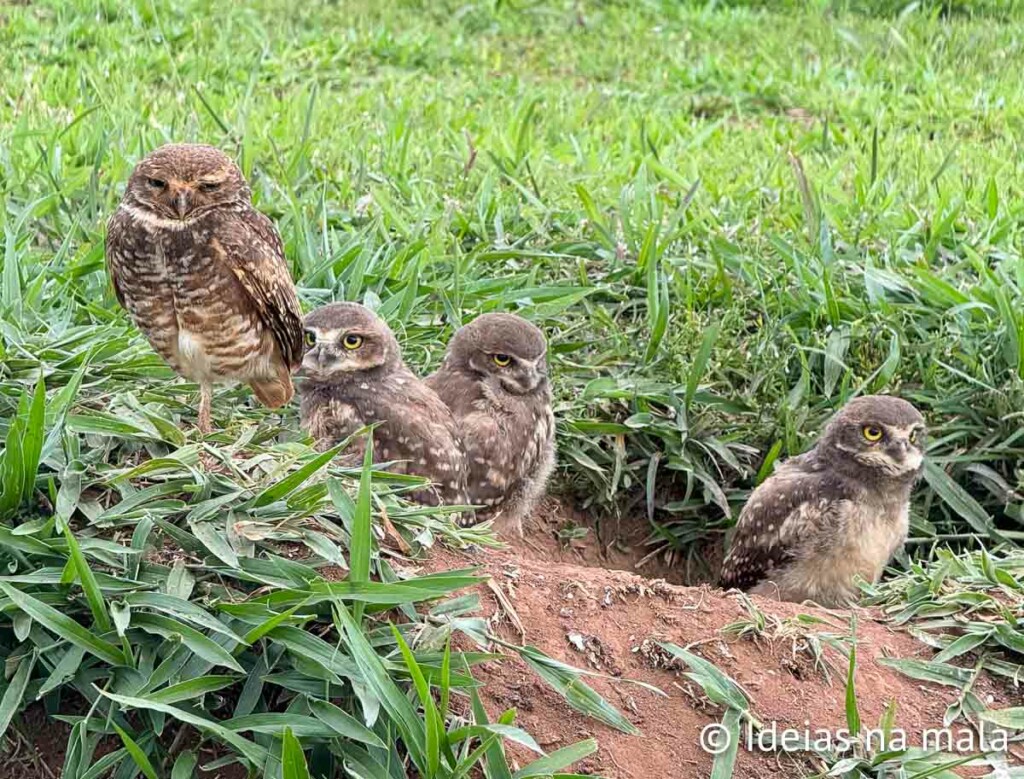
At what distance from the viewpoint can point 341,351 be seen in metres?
4.70

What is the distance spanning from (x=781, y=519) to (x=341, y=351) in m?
1.63

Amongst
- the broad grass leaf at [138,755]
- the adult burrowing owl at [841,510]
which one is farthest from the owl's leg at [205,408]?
the adult burrowing owl at [841,510]

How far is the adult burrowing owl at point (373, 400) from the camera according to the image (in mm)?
4531

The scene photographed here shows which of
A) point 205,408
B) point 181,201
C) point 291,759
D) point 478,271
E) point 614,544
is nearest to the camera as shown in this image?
point 291,759

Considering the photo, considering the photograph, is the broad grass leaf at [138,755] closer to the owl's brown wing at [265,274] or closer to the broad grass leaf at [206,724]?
A: the broad grass leaf at [206,724]

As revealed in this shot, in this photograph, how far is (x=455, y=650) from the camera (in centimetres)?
335

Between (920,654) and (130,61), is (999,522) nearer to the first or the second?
(920,654)

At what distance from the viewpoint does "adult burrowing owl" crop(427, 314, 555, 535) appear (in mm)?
4855

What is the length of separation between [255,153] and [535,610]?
3.48 meters

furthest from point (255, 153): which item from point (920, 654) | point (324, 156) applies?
point (920, 654)

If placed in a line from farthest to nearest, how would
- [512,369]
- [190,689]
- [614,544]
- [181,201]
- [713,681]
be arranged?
[614,544] → [512,369] → [181,201] → [713,681] → [190,689]

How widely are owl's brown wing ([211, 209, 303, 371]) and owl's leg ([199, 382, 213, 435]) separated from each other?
265 mm

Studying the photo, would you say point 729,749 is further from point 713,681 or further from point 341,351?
point 341,351

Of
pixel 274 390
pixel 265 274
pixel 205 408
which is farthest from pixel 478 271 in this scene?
pixel 205 408
